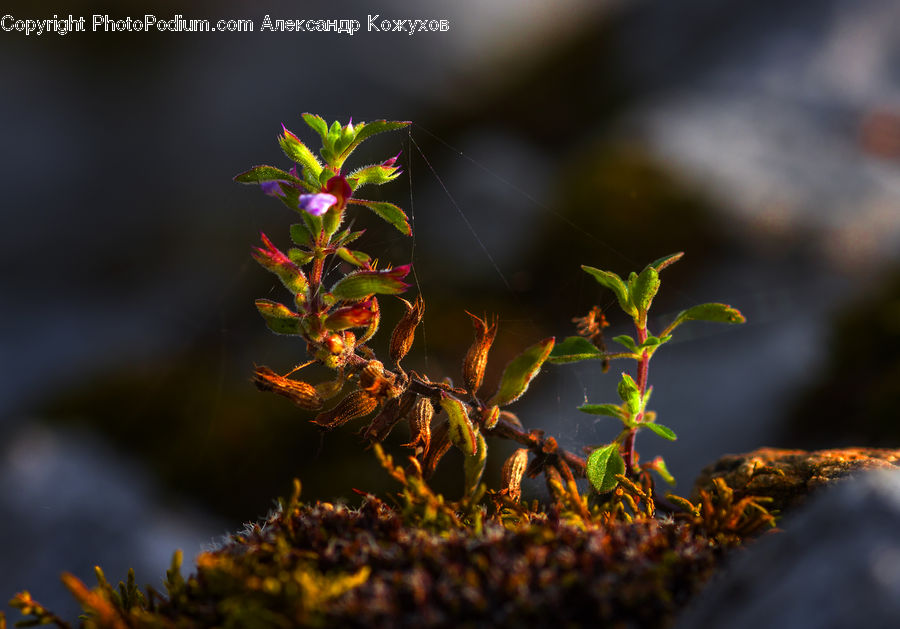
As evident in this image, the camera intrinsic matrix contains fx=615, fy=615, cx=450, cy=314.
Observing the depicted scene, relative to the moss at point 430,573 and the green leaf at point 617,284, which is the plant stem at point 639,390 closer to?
the green leaf at point 617,284

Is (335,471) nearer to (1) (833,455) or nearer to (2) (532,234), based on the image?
(2) (532,234)

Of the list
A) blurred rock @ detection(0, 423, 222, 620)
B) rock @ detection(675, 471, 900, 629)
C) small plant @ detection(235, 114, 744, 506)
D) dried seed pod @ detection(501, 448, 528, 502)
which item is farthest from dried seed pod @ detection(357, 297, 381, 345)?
blurred rock @ detection(0, 423, 222, 620)

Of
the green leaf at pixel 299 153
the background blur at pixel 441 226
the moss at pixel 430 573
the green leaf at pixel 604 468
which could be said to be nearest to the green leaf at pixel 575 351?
the green leaf at pixel 604 468

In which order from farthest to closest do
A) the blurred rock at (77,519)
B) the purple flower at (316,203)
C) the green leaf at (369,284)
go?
the blurred rock at (77,519)
the green leaf at (369,284)
the purple flower at (316,203)

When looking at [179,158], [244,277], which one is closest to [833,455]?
[244,277]

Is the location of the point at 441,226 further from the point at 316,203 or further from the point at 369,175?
Answer: the point at 316,203

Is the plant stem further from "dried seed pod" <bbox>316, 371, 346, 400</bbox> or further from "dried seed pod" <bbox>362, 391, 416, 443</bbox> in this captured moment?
"dried seed pod" <bbox>316, 371, 346, 400</bbox>
